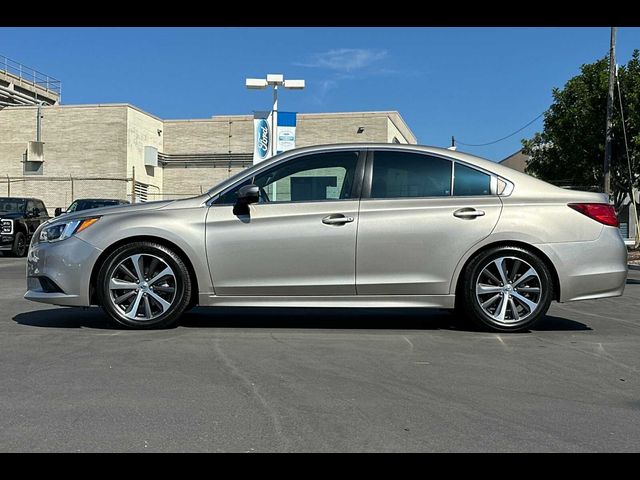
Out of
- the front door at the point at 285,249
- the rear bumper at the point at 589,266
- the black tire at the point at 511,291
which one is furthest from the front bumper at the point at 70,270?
the rear bumper at the point at 589,266

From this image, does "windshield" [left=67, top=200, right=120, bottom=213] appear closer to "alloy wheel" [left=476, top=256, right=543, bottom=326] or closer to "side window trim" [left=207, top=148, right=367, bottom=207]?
"side window trim" [left=207, top=148, right=367, bottom=207]

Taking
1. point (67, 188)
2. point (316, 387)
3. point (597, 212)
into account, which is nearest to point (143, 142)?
point (67, 188)

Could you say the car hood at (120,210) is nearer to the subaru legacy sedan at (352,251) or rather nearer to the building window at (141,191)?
the subaru legacy sedan at (352,251)

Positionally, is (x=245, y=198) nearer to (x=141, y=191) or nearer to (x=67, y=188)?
(x=141, y=191)

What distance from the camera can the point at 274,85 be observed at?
21.3 m

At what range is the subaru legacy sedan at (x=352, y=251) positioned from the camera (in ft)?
19.1

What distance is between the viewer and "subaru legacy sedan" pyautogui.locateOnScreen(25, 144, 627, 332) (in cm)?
584

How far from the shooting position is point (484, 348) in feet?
17.6

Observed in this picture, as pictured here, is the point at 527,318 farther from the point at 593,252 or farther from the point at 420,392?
the point at 420,392

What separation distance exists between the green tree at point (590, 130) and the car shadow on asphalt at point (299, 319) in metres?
21.3

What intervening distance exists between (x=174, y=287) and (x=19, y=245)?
14.4 meters
